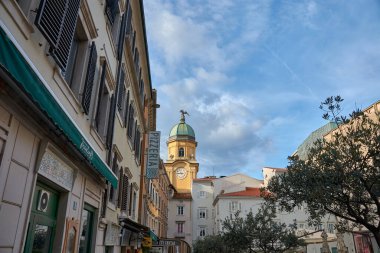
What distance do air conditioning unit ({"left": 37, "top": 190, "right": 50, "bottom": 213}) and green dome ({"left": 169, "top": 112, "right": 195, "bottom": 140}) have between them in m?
67.7

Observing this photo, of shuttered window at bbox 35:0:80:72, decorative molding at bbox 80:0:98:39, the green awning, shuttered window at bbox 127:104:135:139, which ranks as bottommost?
the green awning

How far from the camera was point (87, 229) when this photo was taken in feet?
31.1

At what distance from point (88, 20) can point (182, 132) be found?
67.6 meters

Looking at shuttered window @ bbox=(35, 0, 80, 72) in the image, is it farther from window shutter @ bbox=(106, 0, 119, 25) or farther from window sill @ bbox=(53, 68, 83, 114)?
window shutter @ bbox=(106, 0, 119, 25)

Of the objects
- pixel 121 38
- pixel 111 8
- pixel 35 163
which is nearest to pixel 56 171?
pixel 35 163

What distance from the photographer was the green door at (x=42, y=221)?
18.4ft

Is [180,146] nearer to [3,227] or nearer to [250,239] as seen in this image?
[250,239]

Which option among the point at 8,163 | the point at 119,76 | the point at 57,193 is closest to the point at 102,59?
the point at 119,76

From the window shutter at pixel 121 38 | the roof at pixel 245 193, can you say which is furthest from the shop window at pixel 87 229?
the roof at pixel 245 193

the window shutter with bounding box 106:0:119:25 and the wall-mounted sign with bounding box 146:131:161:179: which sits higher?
the window shutter with bounding box 106:0:119:25

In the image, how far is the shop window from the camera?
8953 mm

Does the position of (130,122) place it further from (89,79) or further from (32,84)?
(32,84)

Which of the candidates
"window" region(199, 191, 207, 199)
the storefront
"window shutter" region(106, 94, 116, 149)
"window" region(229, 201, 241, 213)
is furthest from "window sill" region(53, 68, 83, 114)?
"window" region(199, 191, 207, 199)

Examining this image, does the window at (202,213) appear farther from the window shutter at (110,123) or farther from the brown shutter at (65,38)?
the brown shutter at (65,38)
